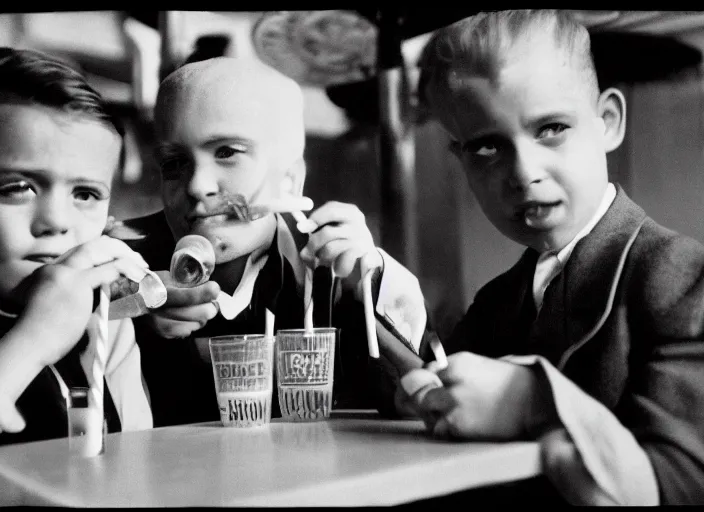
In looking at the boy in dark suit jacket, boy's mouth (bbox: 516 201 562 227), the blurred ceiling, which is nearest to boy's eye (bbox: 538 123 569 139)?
boy's mouth (bbox: 516 201 562 227)

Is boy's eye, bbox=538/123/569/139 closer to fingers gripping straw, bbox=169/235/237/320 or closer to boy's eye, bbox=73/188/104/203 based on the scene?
fingers gripping straw, bbox=169/235/237/320

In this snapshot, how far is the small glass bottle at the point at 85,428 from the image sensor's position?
1.06 metres

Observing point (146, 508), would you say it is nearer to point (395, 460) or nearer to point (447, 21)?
point (395, 460)

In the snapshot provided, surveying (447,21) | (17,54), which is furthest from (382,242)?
(17,54)

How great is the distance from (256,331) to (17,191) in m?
0.48

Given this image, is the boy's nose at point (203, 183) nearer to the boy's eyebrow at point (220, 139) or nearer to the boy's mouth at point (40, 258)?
the boy's eyebrow at point (220, 139)

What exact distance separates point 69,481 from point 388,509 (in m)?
0.40

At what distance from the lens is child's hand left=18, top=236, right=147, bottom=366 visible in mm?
1286

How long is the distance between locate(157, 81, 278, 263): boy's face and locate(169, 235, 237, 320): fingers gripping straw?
2 centimetres

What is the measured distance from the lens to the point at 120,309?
1337mm

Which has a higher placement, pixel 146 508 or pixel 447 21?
pixel 447 21

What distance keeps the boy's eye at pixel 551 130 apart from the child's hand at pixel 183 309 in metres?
0.62

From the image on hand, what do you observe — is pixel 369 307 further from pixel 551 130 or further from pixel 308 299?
pixel 551 130

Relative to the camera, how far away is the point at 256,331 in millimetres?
1334
